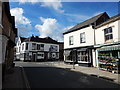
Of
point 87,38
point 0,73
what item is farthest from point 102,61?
point 0,73

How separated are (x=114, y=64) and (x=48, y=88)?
8.08 metres

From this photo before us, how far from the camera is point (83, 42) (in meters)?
18.1

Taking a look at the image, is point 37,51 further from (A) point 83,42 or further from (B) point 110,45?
(B) point 110,45

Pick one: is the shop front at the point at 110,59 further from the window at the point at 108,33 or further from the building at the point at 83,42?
the building at the point at 83,42

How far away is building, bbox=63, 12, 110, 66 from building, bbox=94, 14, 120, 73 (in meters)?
2.02

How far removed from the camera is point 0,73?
22.5 feet

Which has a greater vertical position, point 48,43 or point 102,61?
point 48,43

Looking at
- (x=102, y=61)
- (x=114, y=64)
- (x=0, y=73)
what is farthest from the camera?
(x=102, y=61)

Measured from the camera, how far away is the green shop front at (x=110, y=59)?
35.9 ft

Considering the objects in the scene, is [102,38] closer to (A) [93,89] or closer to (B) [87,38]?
(B) [87,38]

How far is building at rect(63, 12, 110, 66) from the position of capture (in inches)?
646


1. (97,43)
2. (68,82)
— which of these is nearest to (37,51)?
(97,43)

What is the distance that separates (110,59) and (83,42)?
22.2ft

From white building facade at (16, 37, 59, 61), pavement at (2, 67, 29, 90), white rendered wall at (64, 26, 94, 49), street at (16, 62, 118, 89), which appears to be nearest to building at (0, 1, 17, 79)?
pavement at (2, 67, 29, 90)
